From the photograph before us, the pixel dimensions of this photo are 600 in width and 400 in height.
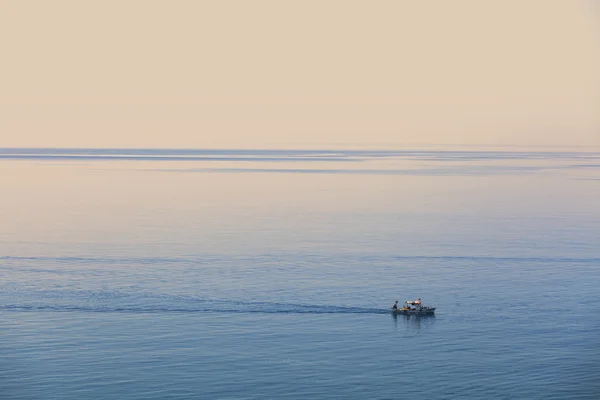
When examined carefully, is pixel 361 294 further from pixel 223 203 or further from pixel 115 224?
pixel 223 203

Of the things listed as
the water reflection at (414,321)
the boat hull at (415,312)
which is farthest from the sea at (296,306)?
the boat hull at (415,312)

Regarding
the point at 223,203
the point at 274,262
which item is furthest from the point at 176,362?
the point at 223,203

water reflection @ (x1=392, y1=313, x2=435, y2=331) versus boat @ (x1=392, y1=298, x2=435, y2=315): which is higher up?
boat @ (x1=392, y1=298, x2=435, y2=315)

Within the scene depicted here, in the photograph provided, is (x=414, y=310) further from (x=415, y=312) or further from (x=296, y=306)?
(x=296, y=306)

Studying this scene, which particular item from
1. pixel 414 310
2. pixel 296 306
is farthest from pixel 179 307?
pixel 414 310

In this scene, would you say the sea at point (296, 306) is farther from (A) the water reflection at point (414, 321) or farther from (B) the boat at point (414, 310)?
(B) the boat at point (414, 310)

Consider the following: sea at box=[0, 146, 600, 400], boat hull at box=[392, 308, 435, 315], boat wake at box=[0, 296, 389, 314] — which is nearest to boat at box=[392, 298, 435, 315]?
boat hull at box=[392, 308, 435, 315]

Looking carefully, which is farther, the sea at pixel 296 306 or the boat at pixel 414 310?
the boat at pixel 414 310

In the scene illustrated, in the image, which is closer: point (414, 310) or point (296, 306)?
point (414, 310)

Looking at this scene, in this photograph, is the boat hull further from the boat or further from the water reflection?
the water reflection
